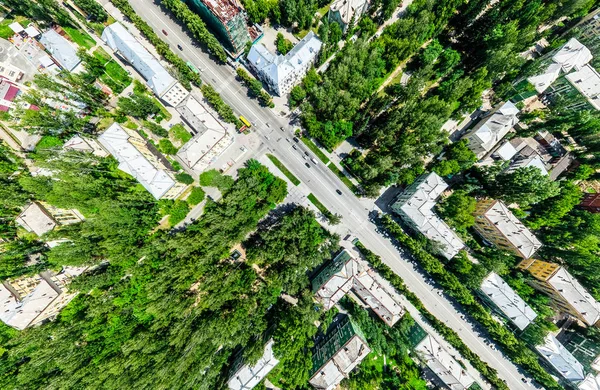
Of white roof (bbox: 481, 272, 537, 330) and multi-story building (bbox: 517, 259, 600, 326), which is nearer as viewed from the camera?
white roof (bbox: 481, 272, 537, 330)

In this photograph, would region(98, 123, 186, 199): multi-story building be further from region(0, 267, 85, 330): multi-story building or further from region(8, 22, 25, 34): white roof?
region(8, 22, 25, 34): white roof

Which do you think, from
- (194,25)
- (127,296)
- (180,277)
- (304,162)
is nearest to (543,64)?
(304,162)

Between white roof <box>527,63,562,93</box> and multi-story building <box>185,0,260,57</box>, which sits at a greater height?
multi-story building <box>185,0,260,57</box>

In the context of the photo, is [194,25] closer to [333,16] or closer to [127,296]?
[333,16]

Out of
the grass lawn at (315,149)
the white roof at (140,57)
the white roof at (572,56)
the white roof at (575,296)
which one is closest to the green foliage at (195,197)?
the white roof at (140,57)

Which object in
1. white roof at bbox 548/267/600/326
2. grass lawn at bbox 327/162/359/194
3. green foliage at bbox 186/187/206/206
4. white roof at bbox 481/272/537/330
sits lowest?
white roof at bbox 548/267/600/326

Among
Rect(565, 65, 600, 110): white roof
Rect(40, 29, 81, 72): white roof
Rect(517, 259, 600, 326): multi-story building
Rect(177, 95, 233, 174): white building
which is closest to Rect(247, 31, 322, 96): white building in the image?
Rect(177, 95, 233, 174): white building

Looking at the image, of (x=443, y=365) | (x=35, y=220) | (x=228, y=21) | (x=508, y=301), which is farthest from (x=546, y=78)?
(x=35, y=220)
